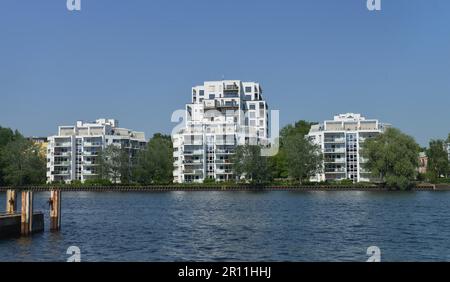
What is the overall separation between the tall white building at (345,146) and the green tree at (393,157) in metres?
24.0

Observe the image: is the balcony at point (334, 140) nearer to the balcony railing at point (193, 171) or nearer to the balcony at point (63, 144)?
the balcony railing at point (193, 171)

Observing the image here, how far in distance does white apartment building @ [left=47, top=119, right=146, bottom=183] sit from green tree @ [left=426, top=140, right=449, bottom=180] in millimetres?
75059

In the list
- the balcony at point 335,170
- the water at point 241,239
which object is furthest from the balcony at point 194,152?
the water at point 241,239

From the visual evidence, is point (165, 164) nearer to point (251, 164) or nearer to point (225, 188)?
point (225, 188)

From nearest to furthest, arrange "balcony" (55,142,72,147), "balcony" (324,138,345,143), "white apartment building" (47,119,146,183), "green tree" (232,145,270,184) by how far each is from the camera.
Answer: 1. "green tree" (232,145,270,184)
2. "balcony" (324,138,345,143)
3. "white apartment building" (47,119,146,183)
4. "balcony" (55,142,72,147)

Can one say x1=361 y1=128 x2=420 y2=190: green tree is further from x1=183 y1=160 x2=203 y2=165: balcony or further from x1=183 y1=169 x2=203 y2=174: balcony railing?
x1=183 y1=169 x2=203 y2=174: balcony railing

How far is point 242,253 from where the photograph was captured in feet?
86.2

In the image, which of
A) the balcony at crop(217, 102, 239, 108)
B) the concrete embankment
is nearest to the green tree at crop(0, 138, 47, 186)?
the balcony at crop(217, 102, 239, 108)

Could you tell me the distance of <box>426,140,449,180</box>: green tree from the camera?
130 m

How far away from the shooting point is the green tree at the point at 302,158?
404ft

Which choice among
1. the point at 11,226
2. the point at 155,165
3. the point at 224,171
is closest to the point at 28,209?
the point at 11,226
